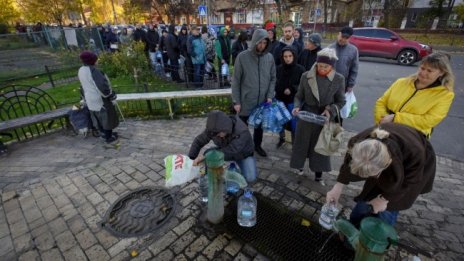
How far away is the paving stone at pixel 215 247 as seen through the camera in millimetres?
2428

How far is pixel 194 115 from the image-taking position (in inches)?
245

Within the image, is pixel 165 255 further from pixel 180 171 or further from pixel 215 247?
pixel 180 171

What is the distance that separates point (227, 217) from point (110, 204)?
1468 millimetres

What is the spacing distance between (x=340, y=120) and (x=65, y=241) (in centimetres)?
349

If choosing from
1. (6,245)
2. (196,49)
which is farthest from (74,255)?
(196,49)

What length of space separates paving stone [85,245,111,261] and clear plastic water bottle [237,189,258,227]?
1.36 metres

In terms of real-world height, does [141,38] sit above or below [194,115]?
above

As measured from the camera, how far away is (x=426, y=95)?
2.33m

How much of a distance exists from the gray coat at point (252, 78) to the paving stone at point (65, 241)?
8.59 feet

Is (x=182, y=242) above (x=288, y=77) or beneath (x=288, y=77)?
beneath

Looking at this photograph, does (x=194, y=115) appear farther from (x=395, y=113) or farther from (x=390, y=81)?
(x=390, y=81)

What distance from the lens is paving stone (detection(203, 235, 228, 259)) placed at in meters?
2.43

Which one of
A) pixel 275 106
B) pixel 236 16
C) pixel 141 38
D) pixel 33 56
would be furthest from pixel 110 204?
pixel 236 16

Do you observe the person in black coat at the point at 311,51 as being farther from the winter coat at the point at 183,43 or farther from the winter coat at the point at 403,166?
the winter coat at the point at 183,43
